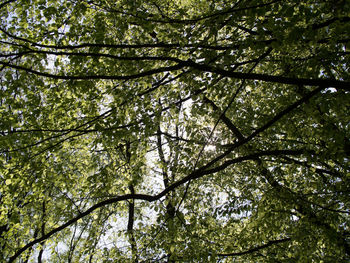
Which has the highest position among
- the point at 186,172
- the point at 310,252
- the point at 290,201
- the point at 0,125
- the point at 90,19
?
the point at 90,19

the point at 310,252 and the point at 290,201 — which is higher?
the point at 290,201

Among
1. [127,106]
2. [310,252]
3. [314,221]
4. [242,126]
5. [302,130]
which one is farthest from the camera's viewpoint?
[242,126]

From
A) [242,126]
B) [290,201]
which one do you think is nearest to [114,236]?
[242,126]

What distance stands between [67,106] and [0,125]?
144 centimetres

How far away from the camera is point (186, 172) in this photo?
609 cm

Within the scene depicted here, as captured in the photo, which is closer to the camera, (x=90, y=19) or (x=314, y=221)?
(x=314, y=221)

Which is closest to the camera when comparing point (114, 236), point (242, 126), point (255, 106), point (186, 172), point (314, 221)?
point (314, 221)

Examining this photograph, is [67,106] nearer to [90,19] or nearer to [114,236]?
[90,19]

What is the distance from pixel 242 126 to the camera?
8266 millimetres

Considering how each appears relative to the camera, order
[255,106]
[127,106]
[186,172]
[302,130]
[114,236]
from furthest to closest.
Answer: [114,236]
[255,106]
[302,130]
[186,172]
[127,106]

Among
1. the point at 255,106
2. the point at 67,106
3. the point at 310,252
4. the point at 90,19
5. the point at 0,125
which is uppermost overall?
the point at 90,19

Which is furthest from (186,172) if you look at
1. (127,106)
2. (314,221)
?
(314,221)

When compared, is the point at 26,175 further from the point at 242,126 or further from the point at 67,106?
the point at 242,126

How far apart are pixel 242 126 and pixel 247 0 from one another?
4660 millimetres
